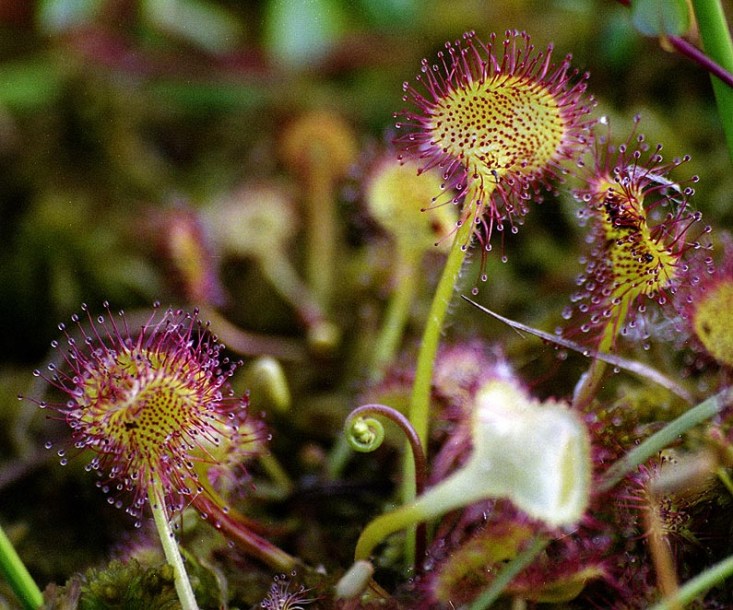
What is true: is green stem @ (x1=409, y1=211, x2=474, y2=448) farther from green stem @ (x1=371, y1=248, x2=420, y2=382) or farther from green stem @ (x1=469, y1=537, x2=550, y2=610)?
green stem @ (x1=371, y1=248, x2=420, y2=382)

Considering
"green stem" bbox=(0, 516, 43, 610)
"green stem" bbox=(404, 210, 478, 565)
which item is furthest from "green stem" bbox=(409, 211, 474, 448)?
"green stem" bbox=(0, 516, 43, 610)

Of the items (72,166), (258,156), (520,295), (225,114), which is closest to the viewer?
(520,295)

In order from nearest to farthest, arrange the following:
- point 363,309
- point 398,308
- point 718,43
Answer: point 718,43, point 398,308, point 363,309

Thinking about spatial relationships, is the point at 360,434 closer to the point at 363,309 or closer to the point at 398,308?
the point at 398,308

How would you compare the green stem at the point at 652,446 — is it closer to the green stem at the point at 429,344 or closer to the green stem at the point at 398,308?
the green stem at the point at 429,344

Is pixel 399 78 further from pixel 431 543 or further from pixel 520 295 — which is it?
pixel 431 543

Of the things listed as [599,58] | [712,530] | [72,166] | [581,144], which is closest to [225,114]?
[72,166]

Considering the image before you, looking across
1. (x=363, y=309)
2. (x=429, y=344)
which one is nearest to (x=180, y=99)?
(x=363, y=309)
